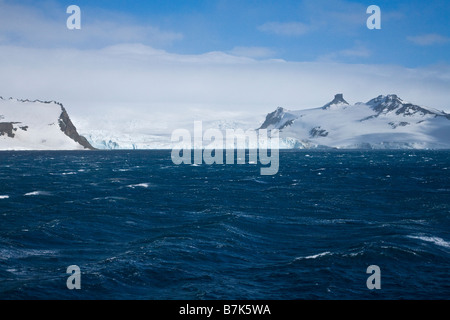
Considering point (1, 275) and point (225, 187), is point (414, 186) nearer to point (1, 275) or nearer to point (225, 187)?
point (225, 187)

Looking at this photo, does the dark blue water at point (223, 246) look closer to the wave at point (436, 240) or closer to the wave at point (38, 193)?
the wave at point (436, 240)

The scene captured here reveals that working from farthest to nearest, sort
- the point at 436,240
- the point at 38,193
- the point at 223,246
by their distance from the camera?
the point at 38,193 < the point at 436,240 < the point at 223,246

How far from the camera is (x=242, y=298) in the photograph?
21578 mm

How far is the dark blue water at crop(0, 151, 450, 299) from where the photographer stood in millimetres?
23125

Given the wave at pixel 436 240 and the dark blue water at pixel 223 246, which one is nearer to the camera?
the dark blue water at pixel 223 246

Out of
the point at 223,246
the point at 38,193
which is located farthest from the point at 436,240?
the point at 38,193

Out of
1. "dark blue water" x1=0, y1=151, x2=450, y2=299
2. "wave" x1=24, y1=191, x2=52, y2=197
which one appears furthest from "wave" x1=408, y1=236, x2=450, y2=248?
"wave" x1=24, y1=191, x2=52, y2=197

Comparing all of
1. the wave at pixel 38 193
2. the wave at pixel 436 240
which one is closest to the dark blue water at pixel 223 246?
the wave at pixel 436 240

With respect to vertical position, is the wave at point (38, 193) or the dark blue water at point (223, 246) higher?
the wave at point (38, 193)

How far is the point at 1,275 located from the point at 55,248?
6.78 metres

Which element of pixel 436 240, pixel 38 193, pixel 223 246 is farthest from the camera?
pixel 38 193

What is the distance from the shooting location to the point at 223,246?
106ft

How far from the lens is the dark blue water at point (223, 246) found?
23.1 meters

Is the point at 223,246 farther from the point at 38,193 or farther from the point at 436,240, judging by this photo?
the point at 38,193
